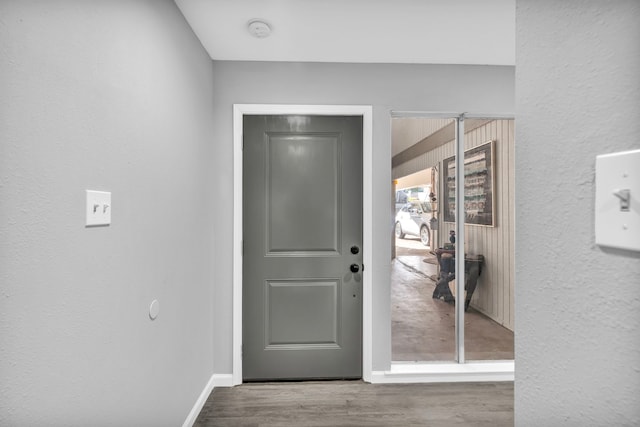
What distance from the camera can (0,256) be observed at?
0.78 metres

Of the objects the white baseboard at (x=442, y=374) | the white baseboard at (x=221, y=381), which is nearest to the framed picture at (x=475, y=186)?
the white baseboard at (x=442, y=374)

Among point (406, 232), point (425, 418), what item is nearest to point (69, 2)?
point (406, 232)

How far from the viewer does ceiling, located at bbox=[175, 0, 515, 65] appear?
1832 millimetres

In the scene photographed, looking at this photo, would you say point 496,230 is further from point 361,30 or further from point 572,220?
point 572,220

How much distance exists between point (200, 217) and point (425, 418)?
192cm

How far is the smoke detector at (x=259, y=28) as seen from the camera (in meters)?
1.96

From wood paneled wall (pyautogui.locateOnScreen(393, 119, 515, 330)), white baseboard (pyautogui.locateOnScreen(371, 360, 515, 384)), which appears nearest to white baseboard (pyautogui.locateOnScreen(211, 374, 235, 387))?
white baseboard (pyautogui.locateOnScreen(371, 360, 515, 384))

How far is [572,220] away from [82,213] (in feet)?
4.16

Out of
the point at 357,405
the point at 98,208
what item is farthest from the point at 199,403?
the point at 98,208

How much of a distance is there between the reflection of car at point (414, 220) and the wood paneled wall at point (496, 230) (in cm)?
11

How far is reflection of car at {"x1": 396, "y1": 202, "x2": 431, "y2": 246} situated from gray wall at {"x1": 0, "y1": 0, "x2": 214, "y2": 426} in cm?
154

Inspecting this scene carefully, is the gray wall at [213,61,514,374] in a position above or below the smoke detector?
below

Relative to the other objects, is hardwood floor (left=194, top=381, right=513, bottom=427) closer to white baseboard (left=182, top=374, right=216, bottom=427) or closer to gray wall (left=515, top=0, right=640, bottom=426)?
white baseboard (left=182, top=374, right=216, bottom=427)

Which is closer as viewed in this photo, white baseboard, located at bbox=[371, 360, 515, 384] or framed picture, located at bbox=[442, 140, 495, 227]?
white baseboard, located at bbox=[371, 360, 515, 384]
